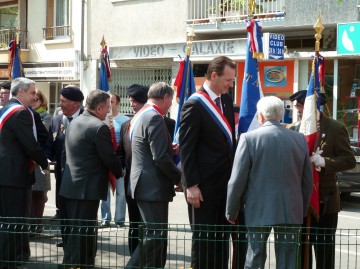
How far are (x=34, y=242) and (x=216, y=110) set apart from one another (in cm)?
246

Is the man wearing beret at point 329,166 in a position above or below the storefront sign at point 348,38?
below

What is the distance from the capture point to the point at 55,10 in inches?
1150

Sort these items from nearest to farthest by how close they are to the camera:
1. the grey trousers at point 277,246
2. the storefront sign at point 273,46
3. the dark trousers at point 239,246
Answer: the grey trousers at point 277,246 → the dark trousers at point 239,246 → the storefront sign at point 273,46

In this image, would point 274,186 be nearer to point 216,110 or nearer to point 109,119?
point 216,110

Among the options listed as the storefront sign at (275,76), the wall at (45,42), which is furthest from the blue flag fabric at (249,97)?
the wall at (45,42)

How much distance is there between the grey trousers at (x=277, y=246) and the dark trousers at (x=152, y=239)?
2.40 ft

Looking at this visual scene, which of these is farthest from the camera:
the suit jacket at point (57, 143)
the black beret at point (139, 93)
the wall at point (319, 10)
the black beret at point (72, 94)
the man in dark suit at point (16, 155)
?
the wall at point (319, 10)

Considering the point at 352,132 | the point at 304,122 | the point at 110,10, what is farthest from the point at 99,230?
the point at 110,10

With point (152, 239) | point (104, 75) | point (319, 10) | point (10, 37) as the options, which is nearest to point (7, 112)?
point (152, 239)

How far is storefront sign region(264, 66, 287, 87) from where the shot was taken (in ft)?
72.8

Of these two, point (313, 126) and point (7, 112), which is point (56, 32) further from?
point (313, 126)

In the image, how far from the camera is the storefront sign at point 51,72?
28.1m

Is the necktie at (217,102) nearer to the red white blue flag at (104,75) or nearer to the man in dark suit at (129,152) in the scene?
the man in dark suit at (129,152)

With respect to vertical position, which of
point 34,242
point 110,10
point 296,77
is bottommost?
point 34,242
